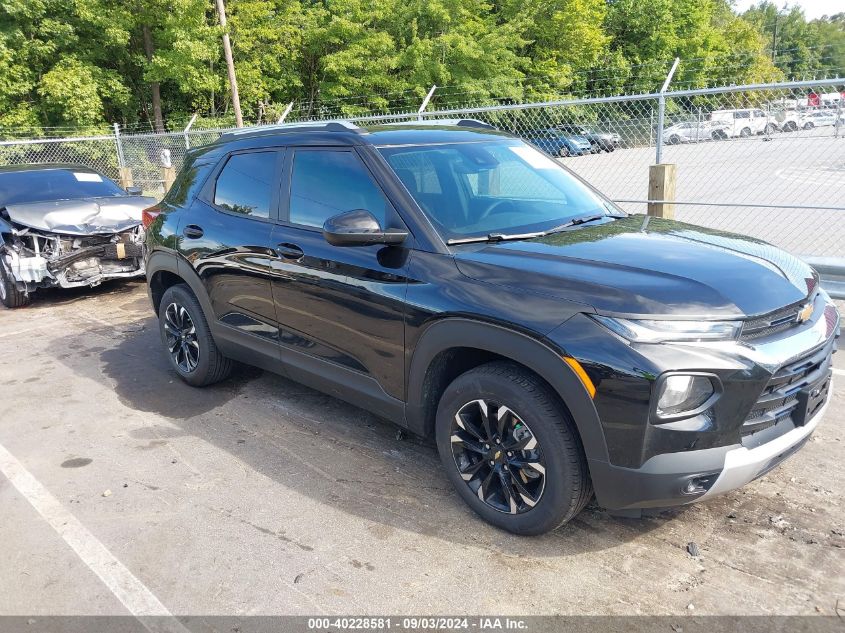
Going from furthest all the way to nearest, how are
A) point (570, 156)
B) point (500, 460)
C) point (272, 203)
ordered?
point (570, 156)
point (272, 203)
point (500, 460)

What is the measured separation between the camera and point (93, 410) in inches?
184

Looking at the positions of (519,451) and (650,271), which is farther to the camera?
(519,451)

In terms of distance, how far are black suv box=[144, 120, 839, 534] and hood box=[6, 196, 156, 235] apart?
3835mm

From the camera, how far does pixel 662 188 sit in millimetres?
6863

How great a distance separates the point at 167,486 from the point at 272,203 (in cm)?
172

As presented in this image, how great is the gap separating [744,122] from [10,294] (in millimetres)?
8785

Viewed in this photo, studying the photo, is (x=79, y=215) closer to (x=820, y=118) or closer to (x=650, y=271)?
(x=650, y=271)

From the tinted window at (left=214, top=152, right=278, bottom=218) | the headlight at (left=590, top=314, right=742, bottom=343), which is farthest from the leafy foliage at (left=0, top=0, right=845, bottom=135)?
the headlight at (left=590, top=314, right=742, bottom=343)

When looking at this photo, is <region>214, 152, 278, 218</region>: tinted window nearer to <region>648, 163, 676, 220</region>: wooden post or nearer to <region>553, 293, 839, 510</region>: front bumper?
<region>553, 293, 839, 510</region>: front bumper

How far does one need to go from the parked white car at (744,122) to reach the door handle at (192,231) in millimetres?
5829

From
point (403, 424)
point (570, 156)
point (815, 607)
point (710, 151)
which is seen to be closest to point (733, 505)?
point (815, 607)

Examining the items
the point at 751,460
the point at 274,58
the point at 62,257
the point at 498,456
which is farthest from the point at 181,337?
the point at 274,58

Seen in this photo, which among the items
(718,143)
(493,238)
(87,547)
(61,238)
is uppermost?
(718,143)

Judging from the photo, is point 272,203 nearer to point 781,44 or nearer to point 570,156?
point 570,156
